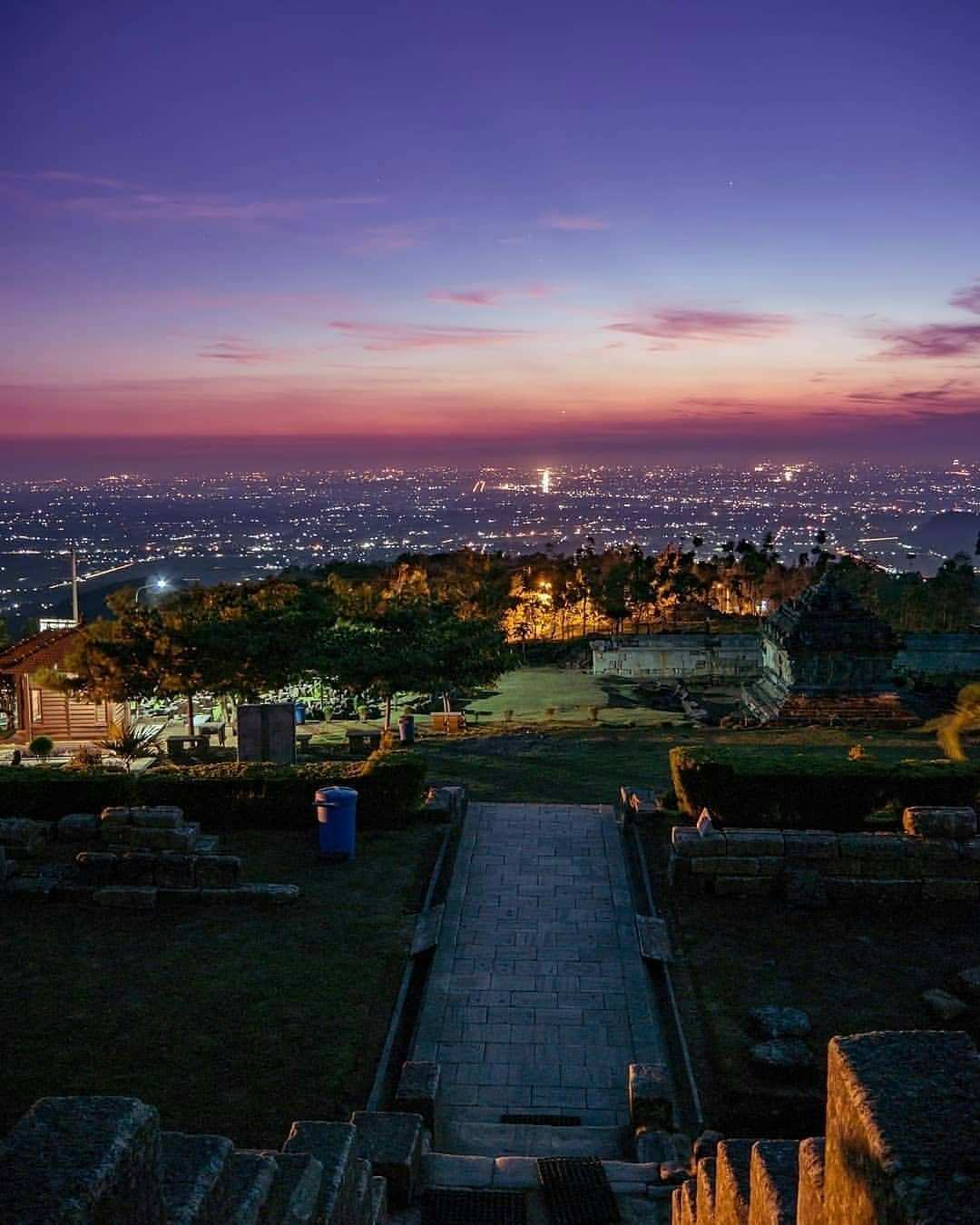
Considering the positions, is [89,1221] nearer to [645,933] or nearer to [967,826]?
[645,933]

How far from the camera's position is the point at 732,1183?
519 cm

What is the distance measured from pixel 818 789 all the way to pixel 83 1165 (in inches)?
550

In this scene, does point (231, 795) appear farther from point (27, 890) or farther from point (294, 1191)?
point (294, 1191)

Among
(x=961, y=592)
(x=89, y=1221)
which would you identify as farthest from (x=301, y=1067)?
(x=961, y=592)

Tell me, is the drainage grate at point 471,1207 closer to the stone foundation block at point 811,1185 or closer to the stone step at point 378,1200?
the stone step at point 378,1200

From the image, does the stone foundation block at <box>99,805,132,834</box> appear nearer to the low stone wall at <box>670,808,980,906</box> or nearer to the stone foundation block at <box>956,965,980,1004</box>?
the low stone wall at <box>670,808,980,906</box>

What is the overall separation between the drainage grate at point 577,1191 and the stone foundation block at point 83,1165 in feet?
13.8

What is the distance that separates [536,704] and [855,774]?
73.4 feet

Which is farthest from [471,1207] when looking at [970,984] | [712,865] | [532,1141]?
[712,865]

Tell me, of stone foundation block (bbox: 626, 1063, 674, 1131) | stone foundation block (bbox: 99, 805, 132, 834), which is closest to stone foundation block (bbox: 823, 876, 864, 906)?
stone foundation block (bbox: 626, 1063, 674, 1131)

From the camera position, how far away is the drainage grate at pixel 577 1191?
23.2ft

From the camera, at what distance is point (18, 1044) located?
9.53 metres

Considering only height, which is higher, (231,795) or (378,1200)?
(378,1200)

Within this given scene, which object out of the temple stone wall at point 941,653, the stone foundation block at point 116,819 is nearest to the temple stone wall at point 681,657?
the temple stone wall at point 941,653
